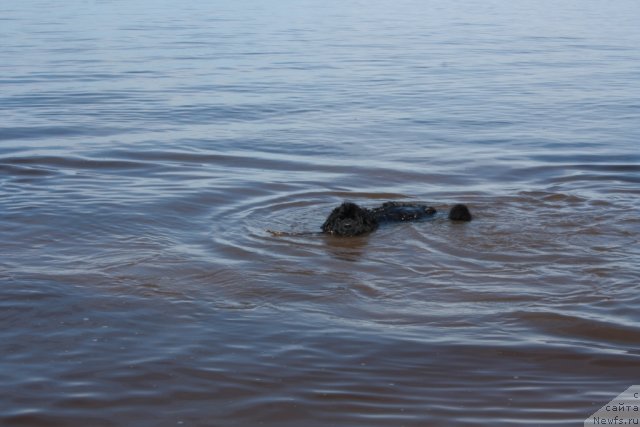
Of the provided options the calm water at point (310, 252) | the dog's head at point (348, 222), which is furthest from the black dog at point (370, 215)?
the calm water at point (310, 252)

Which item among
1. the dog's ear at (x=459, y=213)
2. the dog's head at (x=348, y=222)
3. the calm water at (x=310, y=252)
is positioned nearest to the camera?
the calm water at (x=310, y=252)

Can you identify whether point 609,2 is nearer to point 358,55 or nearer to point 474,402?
point 358,55

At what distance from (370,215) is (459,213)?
2.31ft

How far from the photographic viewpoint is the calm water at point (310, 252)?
5.18m

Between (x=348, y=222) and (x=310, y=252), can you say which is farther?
(x=348, y=222)

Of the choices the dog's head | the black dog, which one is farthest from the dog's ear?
the dog's head

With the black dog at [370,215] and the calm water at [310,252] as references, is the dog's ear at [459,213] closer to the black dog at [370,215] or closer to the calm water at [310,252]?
the black dog at [370,215]

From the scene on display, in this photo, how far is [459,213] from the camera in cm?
808

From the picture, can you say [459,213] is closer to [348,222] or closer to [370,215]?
[370,215]

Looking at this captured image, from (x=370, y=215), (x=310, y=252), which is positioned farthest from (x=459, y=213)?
(x=310, y=252)

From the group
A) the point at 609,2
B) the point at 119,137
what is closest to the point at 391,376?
the point at 119,137

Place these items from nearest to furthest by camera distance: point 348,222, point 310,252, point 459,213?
point 310,252 → point 348,222 → point 459,213

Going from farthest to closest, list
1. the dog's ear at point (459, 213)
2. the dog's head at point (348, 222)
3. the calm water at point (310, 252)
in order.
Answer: the dog's ear at point (459, 213) < the dog's head at point (348, 222) < the calm water at point (310, 252)

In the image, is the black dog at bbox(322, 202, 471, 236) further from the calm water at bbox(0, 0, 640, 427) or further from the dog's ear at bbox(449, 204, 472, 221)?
the calm water at bbox(0, 0, 640, 427)
